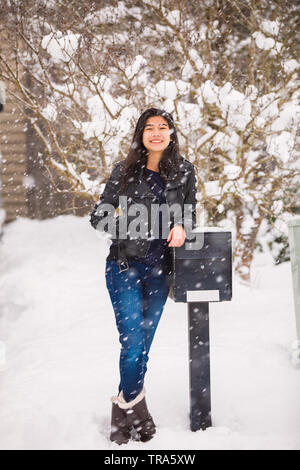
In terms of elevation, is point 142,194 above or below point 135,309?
above

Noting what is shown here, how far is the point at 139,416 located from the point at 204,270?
875mm

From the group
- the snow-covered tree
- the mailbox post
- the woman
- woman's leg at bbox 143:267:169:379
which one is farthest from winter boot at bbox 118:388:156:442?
the snow-covered tree

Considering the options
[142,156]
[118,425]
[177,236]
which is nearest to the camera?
[177,236]

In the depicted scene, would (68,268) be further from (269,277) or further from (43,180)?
(269,277)

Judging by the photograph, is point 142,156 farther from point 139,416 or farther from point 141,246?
point 139,416

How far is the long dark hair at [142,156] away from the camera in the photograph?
2.54m

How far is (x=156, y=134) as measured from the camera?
254 centimetres

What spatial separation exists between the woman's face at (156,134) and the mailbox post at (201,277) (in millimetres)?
531

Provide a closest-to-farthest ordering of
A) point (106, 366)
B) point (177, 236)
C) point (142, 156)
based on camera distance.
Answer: point (177, 236)
point (142, 156)
point (106, 366)

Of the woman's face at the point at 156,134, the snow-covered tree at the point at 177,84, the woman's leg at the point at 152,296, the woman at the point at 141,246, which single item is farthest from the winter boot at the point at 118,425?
the snow-covered tree at the point at 177,84

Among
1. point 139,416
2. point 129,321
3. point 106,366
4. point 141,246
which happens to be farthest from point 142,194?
point 106,366

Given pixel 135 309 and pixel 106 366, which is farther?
pixel 106 366
